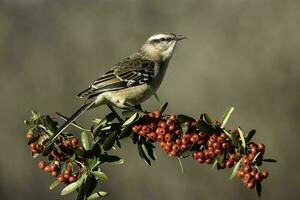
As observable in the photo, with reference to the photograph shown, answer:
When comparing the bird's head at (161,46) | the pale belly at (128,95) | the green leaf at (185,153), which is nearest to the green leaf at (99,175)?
the green leaf at (185,153)

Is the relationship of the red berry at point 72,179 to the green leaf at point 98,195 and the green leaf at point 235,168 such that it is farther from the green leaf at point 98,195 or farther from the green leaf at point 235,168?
the green leaf at point 235,168

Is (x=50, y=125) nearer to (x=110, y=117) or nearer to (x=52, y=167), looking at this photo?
(x=52, y=167)

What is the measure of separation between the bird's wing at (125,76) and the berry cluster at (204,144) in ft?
5.04

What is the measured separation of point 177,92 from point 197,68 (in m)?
0.67

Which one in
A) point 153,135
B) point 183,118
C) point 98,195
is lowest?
point 98,195

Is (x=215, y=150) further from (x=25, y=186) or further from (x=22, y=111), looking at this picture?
(x=22, y=111)

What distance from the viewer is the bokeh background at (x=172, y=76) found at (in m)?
10.4

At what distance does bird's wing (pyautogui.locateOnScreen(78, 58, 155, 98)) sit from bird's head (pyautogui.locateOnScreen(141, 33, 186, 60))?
328 mm

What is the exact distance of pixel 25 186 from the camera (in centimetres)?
1075

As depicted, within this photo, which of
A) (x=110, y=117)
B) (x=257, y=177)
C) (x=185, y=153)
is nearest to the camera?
(x=257, y=177)

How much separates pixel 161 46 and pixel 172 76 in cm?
567

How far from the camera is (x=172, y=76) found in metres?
12.9

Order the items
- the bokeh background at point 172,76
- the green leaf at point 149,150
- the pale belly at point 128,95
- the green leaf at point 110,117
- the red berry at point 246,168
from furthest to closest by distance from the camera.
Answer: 1. the bokeh background at point 172,76
2. the pale belly at point 128,95
3. the green leaf at point 110,117
4. the green leaf at point 149,150
5. the red berry at point 246,168

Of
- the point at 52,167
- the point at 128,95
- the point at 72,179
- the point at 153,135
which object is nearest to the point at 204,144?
the point at 153,135
